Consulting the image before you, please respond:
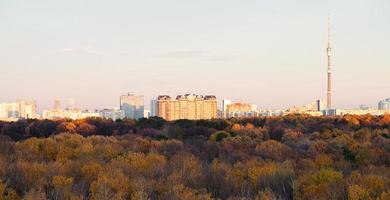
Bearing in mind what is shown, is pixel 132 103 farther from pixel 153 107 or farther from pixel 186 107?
pixel 186 107

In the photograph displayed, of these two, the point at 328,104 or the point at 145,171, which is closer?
the point at 145,171


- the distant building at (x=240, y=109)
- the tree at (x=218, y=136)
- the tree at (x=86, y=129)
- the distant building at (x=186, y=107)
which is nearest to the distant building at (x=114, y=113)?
the distant building at (x=186, y=107)

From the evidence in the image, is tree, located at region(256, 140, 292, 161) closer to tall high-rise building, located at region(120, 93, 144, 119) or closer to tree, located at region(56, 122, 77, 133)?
tree, located at region(56, 122, 77, 133)

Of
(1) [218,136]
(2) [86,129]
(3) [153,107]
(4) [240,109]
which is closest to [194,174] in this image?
(1) [218,136]

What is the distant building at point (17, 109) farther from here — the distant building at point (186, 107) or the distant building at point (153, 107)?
the distant building at point (186, 107)

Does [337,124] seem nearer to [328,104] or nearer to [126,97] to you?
[328,104]

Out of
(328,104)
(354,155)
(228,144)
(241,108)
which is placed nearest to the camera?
(354,155)

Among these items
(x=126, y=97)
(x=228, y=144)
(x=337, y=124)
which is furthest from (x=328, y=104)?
(x=228, y=144)

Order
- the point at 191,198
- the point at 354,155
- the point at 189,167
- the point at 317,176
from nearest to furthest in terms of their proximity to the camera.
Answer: the point at 191,198 → the point at 317,176 → the point at 189,167 → the point at 354,155

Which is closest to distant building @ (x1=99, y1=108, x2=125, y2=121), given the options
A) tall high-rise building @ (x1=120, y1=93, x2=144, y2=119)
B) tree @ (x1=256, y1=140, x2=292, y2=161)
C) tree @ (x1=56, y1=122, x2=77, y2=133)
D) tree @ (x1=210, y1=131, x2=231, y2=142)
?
tall high-rise building @ (x1=120, y1=93, x2=144, y2=119)
